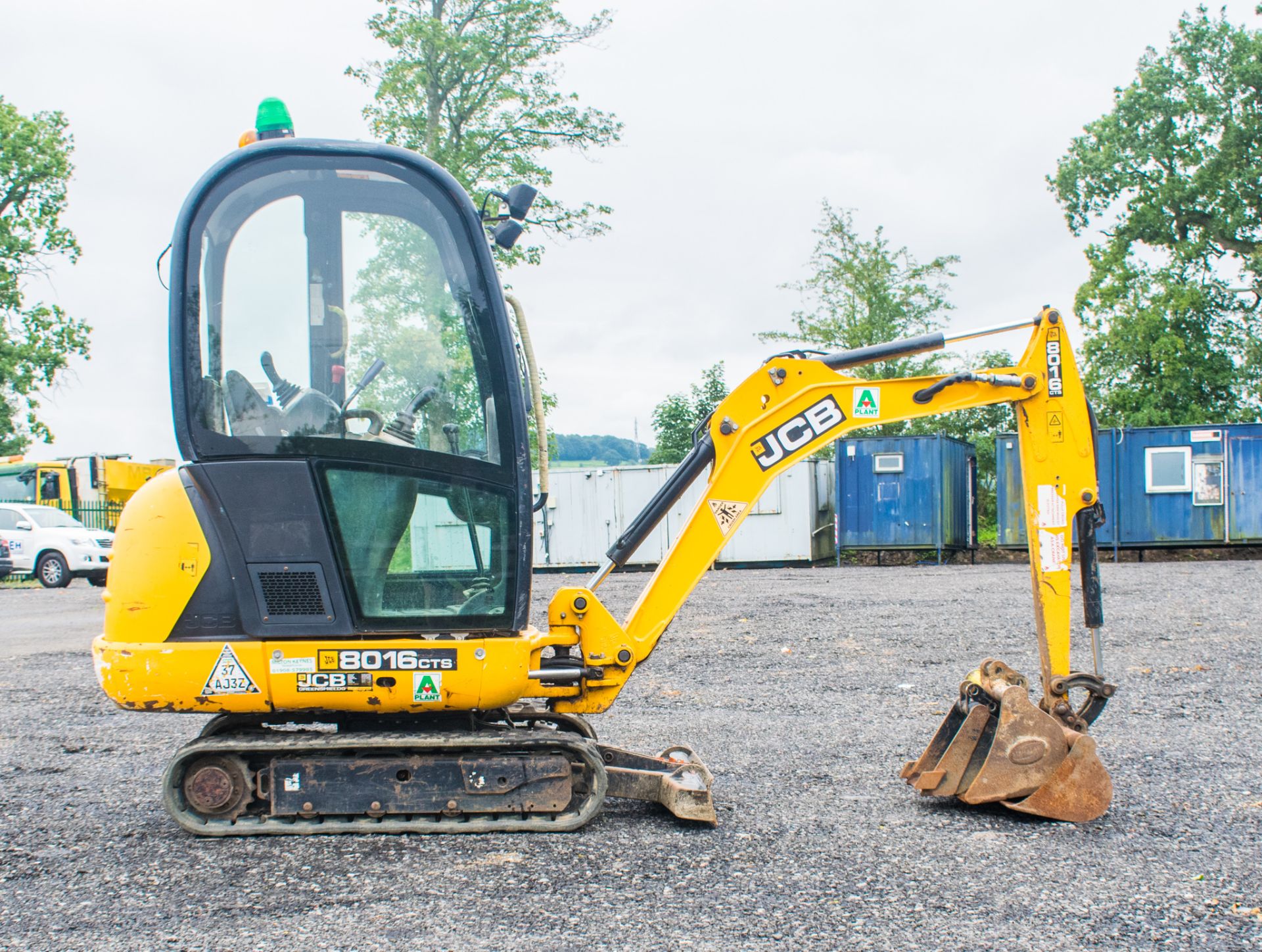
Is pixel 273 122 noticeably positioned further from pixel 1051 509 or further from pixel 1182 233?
pixel 1182 233

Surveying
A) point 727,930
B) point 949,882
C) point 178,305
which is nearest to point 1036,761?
point 949,882

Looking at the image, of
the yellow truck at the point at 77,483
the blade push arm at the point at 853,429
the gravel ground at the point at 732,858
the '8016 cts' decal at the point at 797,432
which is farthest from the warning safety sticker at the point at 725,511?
the yellow truck at the point at 77,483

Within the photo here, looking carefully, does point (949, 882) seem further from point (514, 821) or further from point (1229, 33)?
point (1229, 33)

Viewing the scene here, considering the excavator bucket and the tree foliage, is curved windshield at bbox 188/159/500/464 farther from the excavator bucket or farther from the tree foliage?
the tree foliage

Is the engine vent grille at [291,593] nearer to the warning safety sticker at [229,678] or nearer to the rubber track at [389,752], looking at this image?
the warning safety sticker at [229,678]

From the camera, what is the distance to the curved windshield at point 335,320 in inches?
165

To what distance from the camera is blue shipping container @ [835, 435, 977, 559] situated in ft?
64.5

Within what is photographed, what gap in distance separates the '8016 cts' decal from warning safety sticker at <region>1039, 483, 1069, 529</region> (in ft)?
3.04

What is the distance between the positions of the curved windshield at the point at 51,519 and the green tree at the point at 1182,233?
2685 cm

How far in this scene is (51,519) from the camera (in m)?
21.9

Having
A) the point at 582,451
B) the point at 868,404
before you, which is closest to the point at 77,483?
the point at 582,451

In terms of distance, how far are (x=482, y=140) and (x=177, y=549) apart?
21441mm

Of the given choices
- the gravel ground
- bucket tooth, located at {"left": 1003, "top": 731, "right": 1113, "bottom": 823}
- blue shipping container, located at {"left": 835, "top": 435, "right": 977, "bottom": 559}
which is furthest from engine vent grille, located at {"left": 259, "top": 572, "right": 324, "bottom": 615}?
blue shipping container, located at {"left": 835, "top": 435, "right": 977, "bottom": 559}

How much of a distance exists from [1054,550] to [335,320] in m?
3.17
